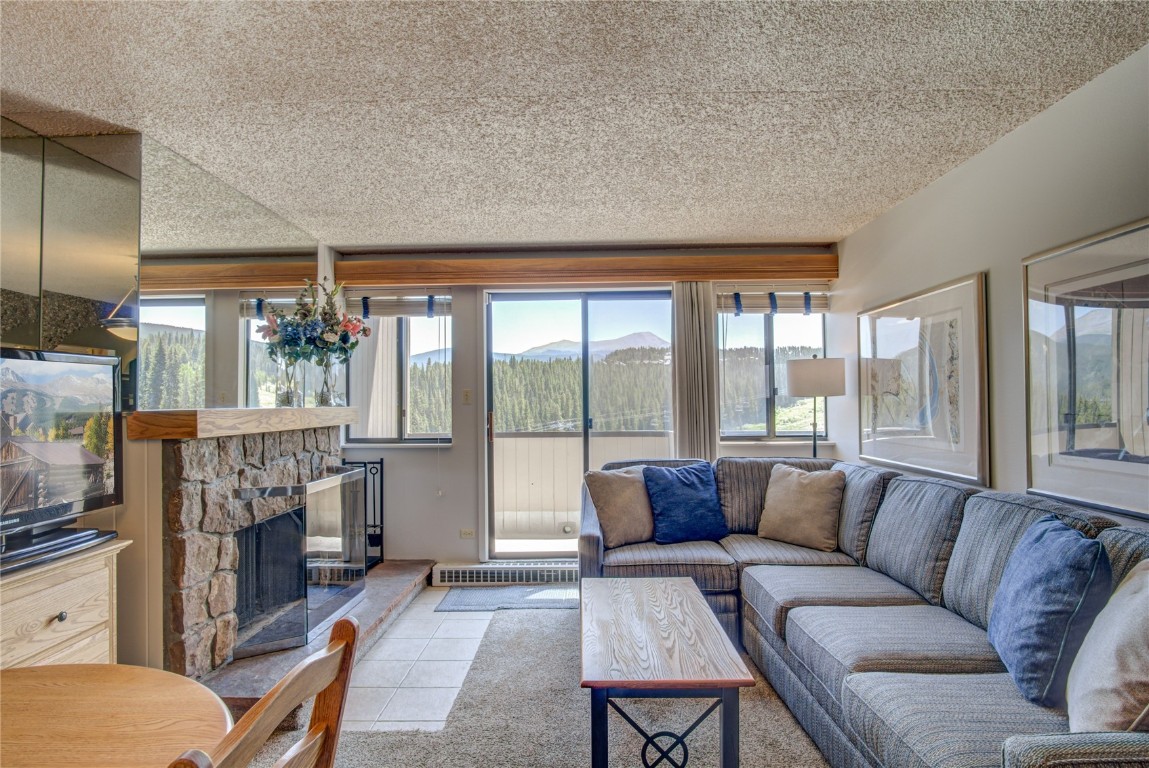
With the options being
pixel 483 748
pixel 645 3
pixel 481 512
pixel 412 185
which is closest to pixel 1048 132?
pixel 645 3

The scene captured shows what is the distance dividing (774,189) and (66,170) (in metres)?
3.32

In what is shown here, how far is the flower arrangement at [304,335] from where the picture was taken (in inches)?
125

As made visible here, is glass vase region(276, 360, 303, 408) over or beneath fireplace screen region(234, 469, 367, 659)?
over

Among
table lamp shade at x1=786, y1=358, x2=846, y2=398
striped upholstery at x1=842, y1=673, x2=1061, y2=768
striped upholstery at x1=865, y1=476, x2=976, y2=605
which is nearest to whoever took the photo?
striped upholstery at x1=842, y1=673, x2=1061, y2=768

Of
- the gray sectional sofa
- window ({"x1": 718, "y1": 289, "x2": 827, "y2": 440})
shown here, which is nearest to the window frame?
window ({"x1": 718, "y1": 289, "x2": 827, "y2": 440})

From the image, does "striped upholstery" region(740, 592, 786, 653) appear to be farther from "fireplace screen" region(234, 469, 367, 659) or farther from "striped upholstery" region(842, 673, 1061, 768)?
"fireplace screen" region(234, 469, 367, 659)

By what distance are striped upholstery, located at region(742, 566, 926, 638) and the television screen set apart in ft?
9.19

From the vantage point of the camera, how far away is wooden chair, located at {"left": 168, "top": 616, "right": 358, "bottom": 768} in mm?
565

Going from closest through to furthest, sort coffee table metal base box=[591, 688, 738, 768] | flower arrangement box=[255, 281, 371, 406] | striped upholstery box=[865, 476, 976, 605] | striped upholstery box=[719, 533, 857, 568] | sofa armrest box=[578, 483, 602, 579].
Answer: coffee table metal base box=[591, 688, 738, 768]
striped upholstery box=[865, 476, 976, 605]
striped upholstery box=[719, 533, 857, 568]
sofa armrest box=[578, 483, 602, 579]
flower arrangement box=[255, 281, 371, 406]

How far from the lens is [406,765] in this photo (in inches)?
79.4

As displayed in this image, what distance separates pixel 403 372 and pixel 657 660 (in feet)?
10.7

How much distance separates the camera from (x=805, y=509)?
3.17 meters

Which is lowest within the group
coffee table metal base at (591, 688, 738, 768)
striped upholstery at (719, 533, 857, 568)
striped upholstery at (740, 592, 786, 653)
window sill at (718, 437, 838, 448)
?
striped upholstery at (740, 592, 786, 653)

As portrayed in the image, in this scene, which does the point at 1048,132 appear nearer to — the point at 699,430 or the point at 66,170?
the point at 699,430
